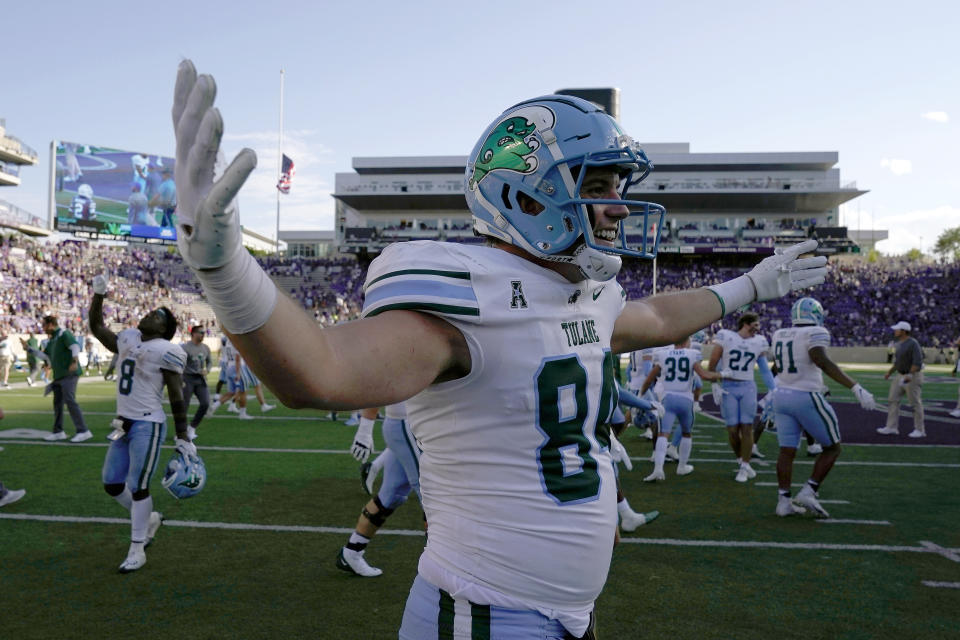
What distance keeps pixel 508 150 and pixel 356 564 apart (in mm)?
4201

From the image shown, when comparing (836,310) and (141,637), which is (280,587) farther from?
(836,310)

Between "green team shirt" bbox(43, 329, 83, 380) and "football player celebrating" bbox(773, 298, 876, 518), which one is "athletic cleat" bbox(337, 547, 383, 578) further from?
"green team shirt" bbox(43, 329, 83, 380)

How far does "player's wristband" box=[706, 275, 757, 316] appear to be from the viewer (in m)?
2.83

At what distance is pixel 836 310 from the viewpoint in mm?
42438

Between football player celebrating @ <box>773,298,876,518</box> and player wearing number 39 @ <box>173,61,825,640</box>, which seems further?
football player celebrating @ <box>773,298,876,518</box>

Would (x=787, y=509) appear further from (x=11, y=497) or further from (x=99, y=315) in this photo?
(x=11, y=497)

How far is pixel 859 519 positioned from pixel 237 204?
7.70 metres

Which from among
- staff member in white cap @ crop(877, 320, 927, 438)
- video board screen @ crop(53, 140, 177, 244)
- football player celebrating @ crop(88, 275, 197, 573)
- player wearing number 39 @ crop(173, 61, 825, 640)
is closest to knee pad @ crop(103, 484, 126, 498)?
football player celebrating @ crop(88, 275, 197, 573)

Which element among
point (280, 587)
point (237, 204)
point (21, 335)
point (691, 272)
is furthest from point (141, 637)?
point (691, 272)

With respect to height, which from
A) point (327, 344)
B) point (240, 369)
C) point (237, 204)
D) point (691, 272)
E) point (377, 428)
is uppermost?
point (691, 272)

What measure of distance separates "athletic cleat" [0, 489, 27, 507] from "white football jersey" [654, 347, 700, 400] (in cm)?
755

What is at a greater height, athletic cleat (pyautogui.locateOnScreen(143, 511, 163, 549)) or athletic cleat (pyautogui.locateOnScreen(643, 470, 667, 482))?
athletic cleat (pyautogui.locateOnScreen(143, 511, 163, 549))

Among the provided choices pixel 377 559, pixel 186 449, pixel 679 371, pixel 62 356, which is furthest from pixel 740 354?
pixel 62 356

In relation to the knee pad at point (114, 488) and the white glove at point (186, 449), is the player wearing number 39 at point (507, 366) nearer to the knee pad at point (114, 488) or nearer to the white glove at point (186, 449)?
the white glove at point (186, 449)
